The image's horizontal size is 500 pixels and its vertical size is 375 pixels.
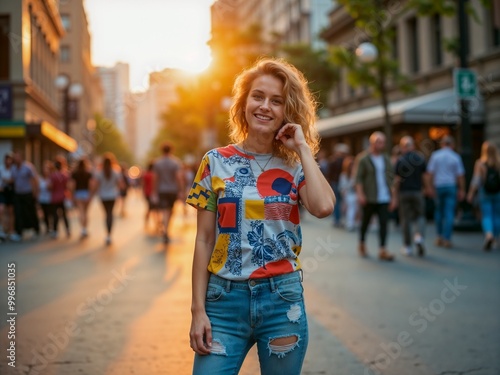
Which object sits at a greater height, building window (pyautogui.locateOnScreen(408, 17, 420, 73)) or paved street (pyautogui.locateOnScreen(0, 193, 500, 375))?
building window (pyautogui.locateOnScreen(408, 17, 420, 73))

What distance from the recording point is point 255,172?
2.54 meters

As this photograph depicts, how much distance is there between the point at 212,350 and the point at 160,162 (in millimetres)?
11096

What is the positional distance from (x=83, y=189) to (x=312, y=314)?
9866 millimetres

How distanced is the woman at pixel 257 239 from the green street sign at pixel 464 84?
12232 mm

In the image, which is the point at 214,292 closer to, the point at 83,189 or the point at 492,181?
the point at 492,181

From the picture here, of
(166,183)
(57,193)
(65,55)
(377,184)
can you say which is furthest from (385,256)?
(65,55)

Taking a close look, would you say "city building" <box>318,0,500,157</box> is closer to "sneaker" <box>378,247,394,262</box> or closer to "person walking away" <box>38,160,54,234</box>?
"sneaker" <box>378,247,394,262</box>

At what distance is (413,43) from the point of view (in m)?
28.6

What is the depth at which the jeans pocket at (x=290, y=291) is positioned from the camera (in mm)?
2449

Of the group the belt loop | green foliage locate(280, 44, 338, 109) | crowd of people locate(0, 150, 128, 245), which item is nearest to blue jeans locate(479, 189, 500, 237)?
crowd of people locate(0, 150, 128, 245)

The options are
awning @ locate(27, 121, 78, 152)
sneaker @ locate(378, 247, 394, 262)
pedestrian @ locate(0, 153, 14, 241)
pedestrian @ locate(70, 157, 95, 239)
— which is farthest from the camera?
awning @ locate(27, 121, 78, 152)

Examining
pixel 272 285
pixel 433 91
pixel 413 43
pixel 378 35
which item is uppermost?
pixel 413 43

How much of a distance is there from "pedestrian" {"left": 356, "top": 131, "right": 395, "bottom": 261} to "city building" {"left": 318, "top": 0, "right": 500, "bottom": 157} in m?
7.65

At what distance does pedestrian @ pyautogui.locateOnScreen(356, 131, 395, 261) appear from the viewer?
10.1 meters
